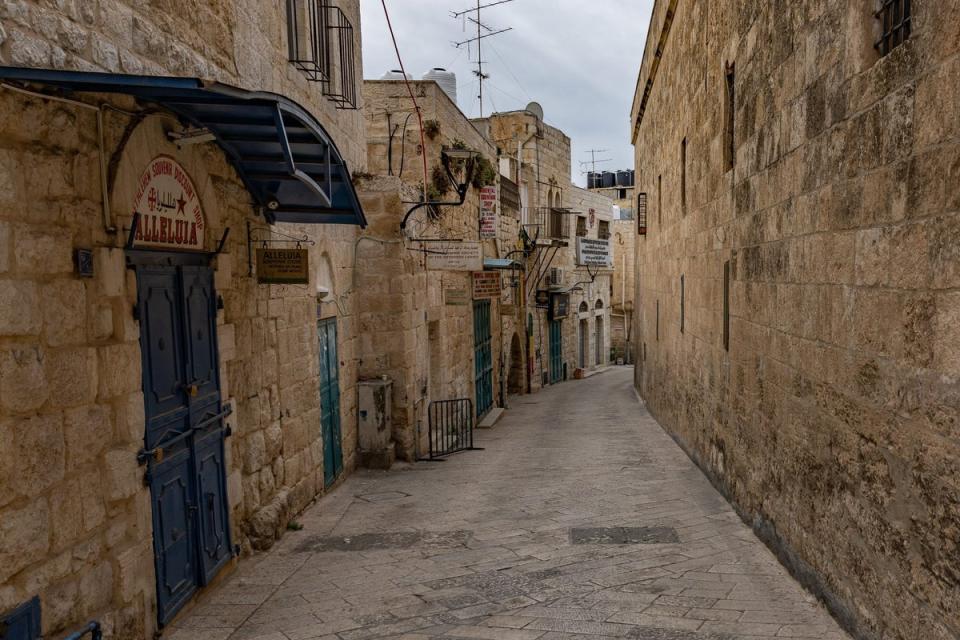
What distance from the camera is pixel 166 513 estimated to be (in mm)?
4402

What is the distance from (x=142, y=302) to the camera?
4137 millimetres

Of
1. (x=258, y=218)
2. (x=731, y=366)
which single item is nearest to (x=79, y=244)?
(x=258, y=218)

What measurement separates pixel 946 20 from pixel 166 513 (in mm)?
4834

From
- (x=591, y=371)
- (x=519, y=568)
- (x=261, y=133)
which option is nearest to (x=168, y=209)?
(x=261, y=133)

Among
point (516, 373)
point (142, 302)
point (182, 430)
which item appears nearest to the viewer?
point (142, 302)

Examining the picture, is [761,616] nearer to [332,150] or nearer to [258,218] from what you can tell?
[332,150]

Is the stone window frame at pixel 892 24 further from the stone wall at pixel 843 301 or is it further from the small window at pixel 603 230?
the small window at pixel 603 230

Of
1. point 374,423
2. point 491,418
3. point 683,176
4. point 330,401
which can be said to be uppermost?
point 683,176

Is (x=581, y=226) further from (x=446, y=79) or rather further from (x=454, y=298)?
(x=454, y=298)

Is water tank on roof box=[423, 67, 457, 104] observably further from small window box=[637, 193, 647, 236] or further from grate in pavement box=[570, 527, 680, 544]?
grate in pavement box=[570, 527, 680, 544]

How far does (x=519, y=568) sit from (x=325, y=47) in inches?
231

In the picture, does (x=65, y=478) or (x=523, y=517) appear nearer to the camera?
(x=65, y=478)

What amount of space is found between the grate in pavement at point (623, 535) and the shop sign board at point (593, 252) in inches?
811

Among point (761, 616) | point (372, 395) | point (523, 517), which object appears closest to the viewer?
point (761, 616)
